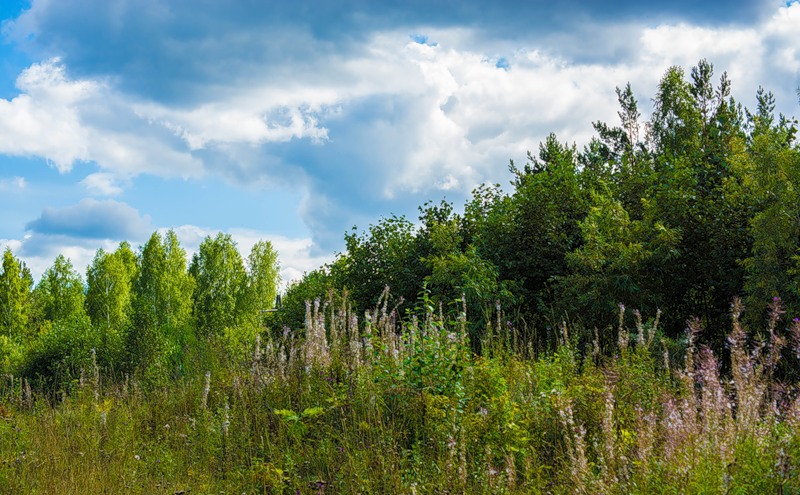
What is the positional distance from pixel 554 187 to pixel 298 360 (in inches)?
361

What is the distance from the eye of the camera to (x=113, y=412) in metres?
7.46

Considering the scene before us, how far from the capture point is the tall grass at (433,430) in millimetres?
3793

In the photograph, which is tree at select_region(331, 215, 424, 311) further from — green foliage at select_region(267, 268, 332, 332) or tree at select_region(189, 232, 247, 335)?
tree at select_region(189, 232, 247, 335)

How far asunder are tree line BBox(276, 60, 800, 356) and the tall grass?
2939 millimetres

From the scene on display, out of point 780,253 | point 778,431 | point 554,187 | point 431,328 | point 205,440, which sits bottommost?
point 205,440

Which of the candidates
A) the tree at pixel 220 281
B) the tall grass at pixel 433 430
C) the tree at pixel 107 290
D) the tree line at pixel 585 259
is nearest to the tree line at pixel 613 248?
the tree line at pixel 585 259

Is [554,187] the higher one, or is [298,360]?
[554,187]

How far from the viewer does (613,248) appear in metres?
12.1

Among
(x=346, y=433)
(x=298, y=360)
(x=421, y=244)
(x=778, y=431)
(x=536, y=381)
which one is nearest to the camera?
(x=778, y=431)

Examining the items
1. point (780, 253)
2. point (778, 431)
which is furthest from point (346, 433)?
point (780, 253)

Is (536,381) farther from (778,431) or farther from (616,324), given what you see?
(616,324)

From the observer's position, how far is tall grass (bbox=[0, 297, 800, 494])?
149 inches

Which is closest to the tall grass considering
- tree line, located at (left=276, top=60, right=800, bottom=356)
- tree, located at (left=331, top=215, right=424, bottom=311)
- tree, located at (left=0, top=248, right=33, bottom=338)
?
tree line, located at (left=276, top=60, right=800, bottom=356)

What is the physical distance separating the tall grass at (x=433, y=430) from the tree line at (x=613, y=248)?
294 cm
